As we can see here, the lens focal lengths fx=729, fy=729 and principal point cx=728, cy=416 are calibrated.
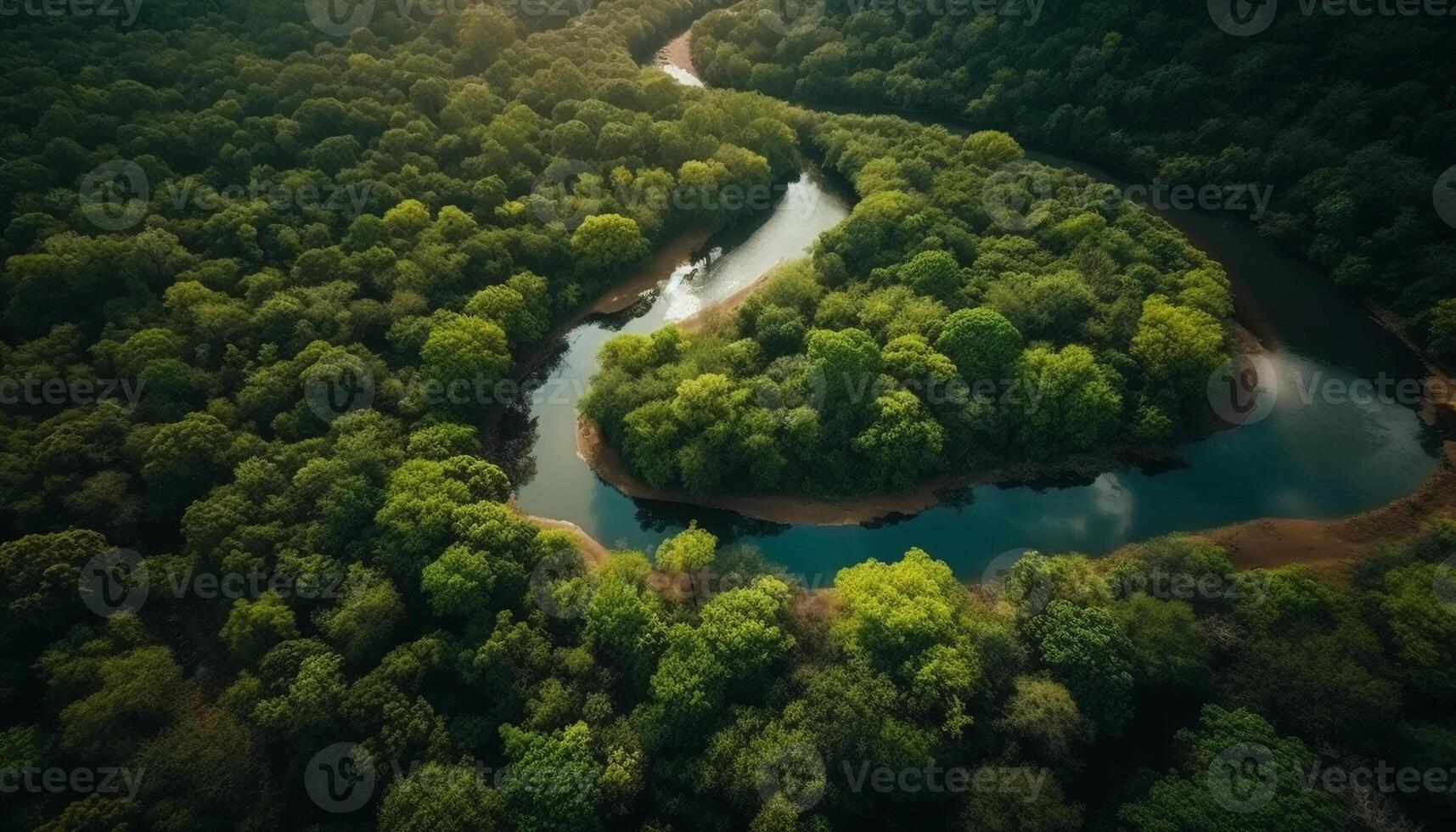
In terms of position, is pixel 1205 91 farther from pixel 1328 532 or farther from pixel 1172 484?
pixel 1328 532

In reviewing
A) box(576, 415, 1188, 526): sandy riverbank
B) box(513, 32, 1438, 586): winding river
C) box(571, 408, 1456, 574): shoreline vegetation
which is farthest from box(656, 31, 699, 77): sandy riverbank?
box(576, 415, 1188, 526): sandy riverbank

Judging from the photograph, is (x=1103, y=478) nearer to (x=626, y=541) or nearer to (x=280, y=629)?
(x=626, y=541)

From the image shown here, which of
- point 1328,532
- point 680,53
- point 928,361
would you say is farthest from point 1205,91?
point 680,53

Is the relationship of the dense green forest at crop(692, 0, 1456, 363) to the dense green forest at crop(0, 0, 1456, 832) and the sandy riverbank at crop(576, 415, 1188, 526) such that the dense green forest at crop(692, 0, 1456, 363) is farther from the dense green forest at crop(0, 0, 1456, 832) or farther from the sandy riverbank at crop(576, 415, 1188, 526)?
the sandy riverbank at crop(576, 415, 1188, 526)

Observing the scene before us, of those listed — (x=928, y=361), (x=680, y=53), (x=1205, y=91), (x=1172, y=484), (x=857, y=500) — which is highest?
(x=680, y=53)

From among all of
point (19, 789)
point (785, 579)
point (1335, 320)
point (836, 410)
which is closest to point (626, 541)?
point (785, 579)

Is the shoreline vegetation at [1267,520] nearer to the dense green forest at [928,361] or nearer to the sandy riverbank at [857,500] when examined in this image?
the sandy riverbank at [857,500]
